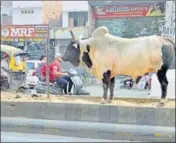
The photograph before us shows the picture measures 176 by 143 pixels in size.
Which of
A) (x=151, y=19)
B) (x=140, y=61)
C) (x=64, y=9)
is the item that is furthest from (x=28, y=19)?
(x=140, y=61)

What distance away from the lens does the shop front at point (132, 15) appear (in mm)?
15651

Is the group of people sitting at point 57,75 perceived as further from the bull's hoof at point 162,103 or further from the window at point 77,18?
the window at point 77,18

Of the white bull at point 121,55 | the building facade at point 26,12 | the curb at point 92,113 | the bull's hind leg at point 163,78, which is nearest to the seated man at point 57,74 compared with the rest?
the white bull at point 121,55

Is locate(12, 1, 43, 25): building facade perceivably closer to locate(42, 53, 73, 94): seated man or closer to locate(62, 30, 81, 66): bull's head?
locate(42, 53, 73, 94): seated man

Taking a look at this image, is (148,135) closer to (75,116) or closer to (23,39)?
(75,116)

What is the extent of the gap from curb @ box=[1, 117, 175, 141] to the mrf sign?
2180 millimetres

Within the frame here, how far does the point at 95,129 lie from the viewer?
20.1 ft

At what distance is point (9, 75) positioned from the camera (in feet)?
34.8

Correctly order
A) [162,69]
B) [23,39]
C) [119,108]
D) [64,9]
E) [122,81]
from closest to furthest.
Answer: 1. [119,108]
2. [162,69]
3. [23,39]
4. [122,81]
5. [64,9]

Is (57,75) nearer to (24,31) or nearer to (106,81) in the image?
(24,31)

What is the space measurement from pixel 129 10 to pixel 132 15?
224mm

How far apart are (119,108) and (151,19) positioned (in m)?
8.82

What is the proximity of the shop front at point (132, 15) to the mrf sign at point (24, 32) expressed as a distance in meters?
6.90

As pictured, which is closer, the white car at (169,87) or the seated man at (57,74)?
Result: the white car at (169,87)
